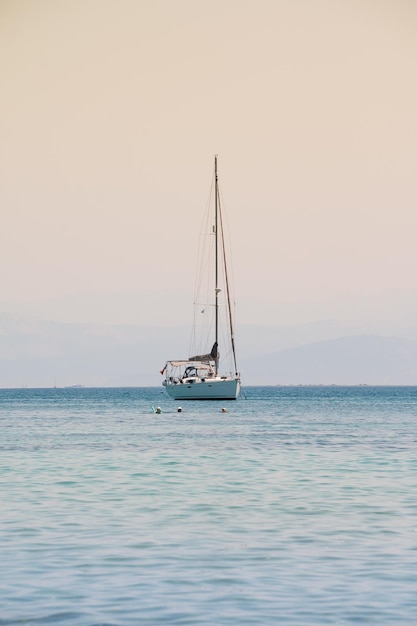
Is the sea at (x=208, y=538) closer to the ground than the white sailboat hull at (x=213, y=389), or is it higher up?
closer to the ground

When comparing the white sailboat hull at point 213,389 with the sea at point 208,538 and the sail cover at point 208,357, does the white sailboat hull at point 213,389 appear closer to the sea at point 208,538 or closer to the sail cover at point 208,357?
the sail cover at point 208,357

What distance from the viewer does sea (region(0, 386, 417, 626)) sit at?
58.5 feet

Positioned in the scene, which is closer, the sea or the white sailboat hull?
the sea

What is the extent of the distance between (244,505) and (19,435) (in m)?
40.2

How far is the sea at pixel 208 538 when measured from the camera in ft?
58.5

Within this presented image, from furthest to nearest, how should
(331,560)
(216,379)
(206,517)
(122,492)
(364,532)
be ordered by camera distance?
(216,379), (122,492), (206,517), (364,532), (331,560)

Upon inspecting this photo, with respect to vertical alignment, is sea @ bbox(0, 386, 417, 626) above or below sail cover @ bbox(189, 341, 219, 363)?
below

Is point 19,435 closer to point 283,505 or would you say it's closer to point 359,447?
point 359,447

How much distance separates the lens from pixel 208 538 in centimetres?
2448

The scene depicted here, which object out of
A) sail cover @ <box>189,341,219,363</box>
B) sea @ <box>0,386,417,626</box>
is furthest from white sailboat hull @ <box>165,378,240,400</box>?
sea @ <box>0,386,417,626</box>

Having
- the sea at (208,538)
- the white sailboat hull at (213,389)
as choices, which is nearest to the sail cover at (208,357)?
the white sailboat hull at (213,389)

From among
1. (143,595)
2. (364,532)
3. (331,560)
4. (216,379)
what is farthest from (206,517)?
(216,379)

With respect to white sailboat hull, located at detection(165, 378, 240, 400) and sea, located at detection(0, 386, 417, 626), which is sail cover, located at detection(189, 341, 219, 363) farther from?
sea, located at detection(0, 386, 417, 626)

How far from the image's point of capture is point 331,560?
2162cm
